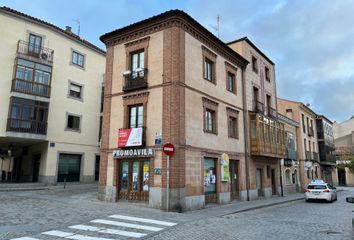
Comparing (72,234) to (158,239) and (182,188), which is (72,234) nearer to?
(158,239)

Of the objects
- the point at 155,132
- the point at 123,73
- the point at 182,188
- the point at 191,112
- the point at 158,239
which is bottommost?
the point at 158,239

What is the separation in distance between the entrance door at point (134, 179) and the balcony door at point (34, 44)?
14.7m

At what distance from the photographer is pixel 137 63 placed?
1681cm

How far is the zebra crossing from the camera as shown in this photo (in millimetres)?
8289

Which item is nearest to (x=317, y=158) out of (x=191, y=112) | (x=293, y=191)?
(x=293, y=191)

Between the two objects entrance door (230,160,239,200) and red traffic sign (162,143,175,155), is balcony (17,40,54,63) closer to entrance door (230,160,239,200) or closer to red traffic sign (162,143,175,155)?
red traffic sign (162,143,175,155)

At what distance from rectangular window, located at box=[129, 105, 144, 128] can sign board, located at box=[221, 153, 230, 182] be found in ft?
18.0

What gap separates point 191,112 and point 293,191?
67.3ft

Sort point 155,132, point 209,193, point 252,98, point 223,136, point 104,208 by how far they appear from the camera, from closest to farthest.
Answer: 1. point 104,208
2. point 155,132
3. point 209,193
4. point 223,136
5. point 252,98

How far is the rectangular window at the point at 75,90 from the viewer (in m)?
27.3

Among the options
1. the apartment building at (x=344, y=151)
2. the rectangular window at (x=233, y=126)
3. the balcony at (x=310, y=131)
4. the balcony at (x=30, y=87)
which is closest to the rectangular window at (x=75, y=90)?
the balcony at (x=30, y=87)

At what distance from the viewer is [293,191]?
30.4m

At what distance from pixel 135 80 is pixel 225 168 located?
296 inches

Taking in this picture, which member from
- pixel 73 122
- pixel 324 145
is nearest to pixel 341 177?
pixel 324 145
